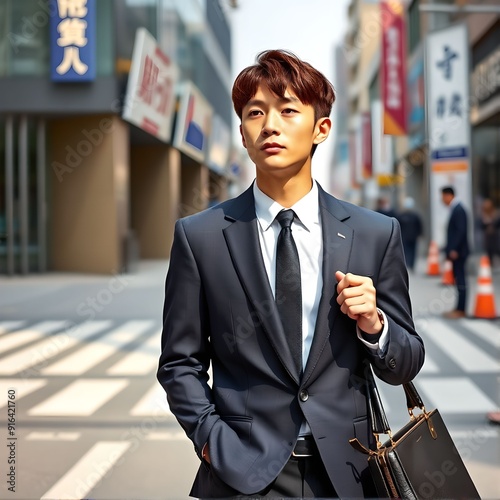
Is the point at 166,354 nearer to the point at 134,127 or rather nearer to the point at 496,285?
the point at 496,285

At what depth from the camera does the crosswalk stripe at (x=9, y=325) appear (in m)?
10.1

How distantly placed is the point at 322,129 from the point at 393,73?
2927cm

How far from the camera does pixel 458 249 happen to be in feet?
36.7

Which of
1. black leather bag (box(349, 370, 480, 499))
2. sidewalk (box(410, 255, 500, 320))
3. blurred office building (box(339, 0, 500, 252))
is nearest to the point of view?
black leather bag (box(349, 370, 480, 499))

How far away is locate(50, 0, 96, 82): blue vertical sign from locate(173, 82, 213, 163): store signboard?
7.97 meters

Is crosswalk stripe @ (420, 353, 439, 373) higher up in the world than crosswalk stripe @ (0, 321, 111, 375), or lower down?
lower down

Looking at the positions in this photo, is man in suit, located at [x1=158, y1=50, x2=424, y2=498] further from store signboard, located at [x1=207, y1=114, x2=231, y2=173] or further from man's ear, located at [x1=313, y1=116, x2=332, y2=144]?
store signboard, located at [x1=207, y1=114, x2=231, y2=173]

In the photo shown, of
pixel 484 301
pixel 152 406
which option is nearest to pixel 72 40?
pixel 484 301

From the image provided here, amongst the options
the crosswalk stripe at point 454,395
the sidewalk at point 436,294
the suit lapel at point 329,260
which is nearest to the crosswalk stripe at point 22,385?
the crosswalk stripe at point 454,395

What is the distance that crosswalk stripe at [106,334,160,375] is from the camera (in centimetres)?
731

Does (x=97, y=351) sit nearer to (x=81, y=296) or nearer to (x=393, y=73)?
(x=81, y=296)

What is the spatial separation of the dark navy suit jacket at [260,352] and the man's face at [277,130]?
0.17 meters

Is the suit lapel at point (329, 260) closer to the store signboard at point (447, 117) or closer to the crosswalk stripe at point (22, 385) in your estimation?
the crosswalk stripe at point (22, 385)

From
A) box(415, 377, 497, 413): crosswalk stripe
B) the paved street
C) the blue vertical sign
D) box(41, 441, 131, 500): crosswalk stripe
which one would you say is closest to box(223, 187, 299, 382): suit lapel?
the paved street
